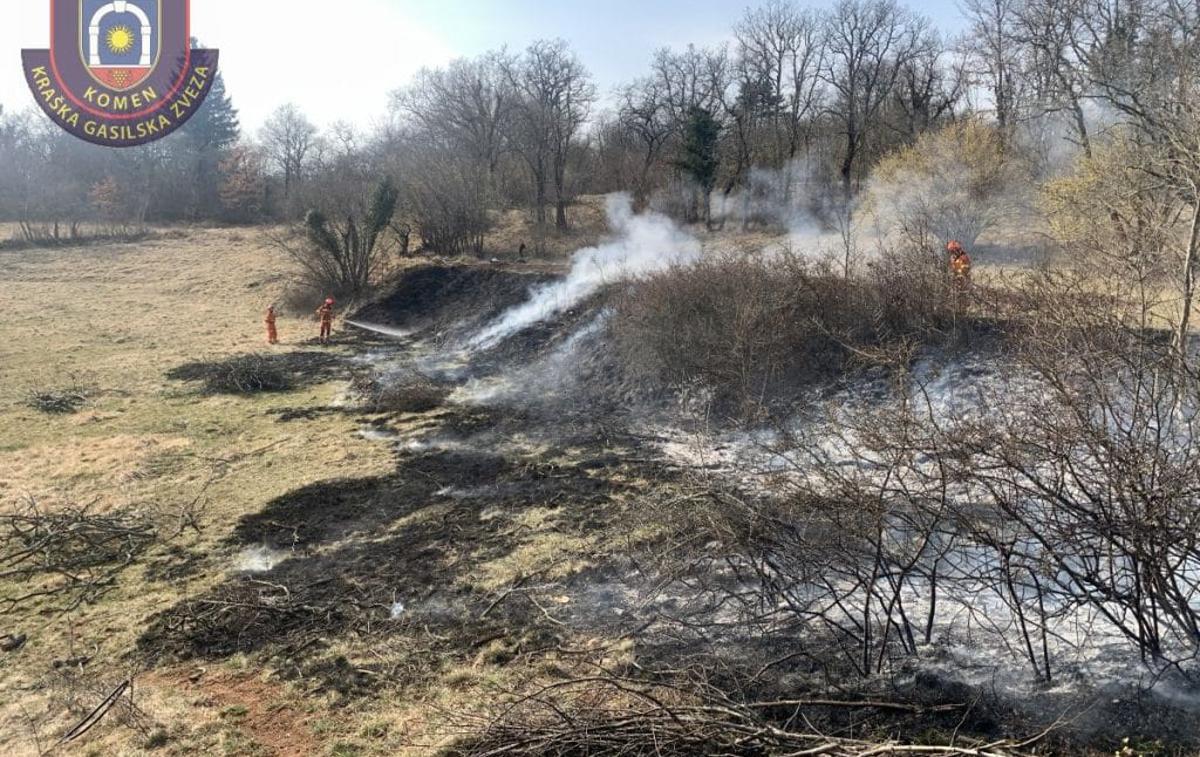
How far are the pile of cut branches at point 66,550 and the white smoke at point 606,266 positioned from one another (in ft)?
35.0

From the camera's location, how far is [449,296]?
22984 millimetres

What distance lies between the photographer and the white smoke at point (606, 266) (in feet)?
61.4

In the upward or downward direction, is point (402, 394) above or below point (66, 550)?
above

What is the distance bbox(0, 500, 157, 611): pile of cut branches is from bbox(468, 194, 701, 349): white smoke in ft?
35.0

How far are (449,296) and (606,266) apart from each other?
527 cm

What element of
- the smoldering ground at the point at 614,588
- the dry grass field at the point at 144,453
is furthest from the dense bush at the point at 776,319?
the dry grass field at the point at 144,453

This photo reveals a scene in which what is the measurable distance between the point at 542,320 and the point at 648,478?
949 centimetres

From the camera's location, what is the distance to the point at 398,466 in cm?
1059

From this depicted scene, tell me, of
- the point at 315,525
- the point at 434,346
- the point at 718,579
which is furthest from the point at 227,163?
the point at 718,579

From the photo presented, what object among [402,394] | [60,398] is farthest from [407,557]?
[60,398]

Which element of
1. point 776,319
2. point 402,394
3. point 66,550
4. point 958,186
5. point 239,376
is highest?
point 958,186

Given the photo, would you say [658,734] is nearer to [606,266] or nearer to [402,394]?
[402,394]

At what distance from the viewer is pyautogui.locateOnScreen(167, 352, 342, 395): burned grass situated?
15.3 meters

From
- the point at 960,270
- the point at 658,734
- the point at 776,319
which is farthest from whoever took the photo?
the point at 960,270
